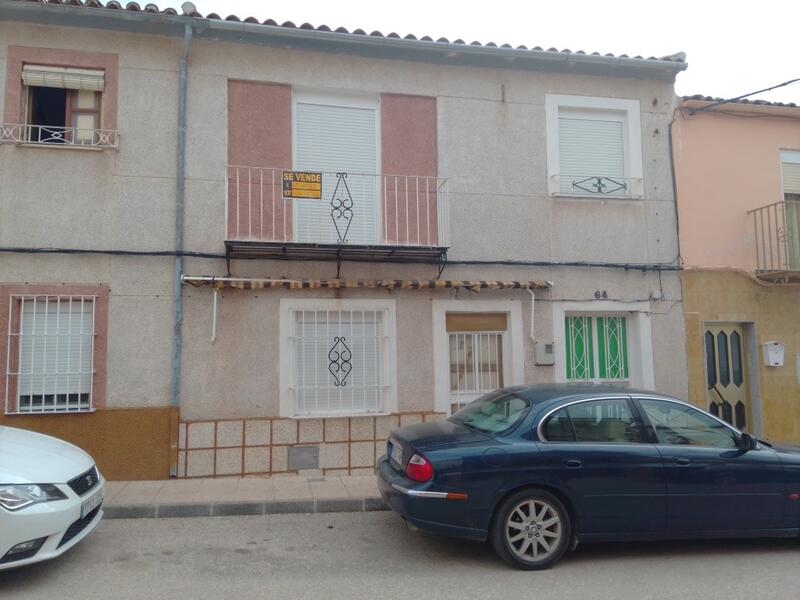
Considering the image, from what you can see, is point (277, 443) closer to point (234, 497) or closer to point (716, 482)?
point (234, 497)

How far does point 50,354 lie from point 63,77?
3275 mm

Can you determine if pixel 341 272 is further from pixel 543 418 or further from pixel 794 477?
pixel 794 477

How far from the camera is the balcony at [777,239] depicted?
930cm

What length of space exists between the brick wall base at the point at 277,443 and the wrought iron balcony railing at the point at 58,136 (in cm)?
348

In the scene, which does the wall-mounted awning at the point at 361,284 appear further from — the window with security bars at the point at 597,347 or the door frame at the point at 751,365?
the door frame at the point at 751,365

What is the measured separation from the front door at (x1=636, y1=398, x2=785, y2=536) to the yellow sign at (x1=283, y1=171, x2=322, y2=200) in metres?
4.55

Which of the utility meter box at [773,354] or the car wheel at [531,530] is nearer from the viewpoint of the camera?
the car wheel at [531,530]

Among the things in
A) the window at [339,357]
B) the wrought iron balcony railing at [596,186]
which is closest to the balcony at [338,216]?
the window at [339,357]

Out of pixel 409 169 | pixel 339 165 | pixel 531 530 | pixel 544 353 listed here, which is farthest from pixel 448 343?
pixel 531 530

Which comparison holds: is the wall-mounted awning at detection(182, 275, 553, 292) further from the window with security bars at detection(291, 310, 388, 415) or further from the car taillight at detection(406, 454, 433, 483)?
the car taillight at detection(406, 454, 433, 483)

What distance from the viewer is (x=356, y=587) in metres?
4.62

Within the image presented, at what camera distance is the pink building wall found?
30.5 ft

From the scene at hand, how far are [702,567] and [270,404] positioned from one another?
4.88m

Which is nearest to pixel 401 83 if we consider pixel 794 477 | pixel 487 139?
pixel 487 139
